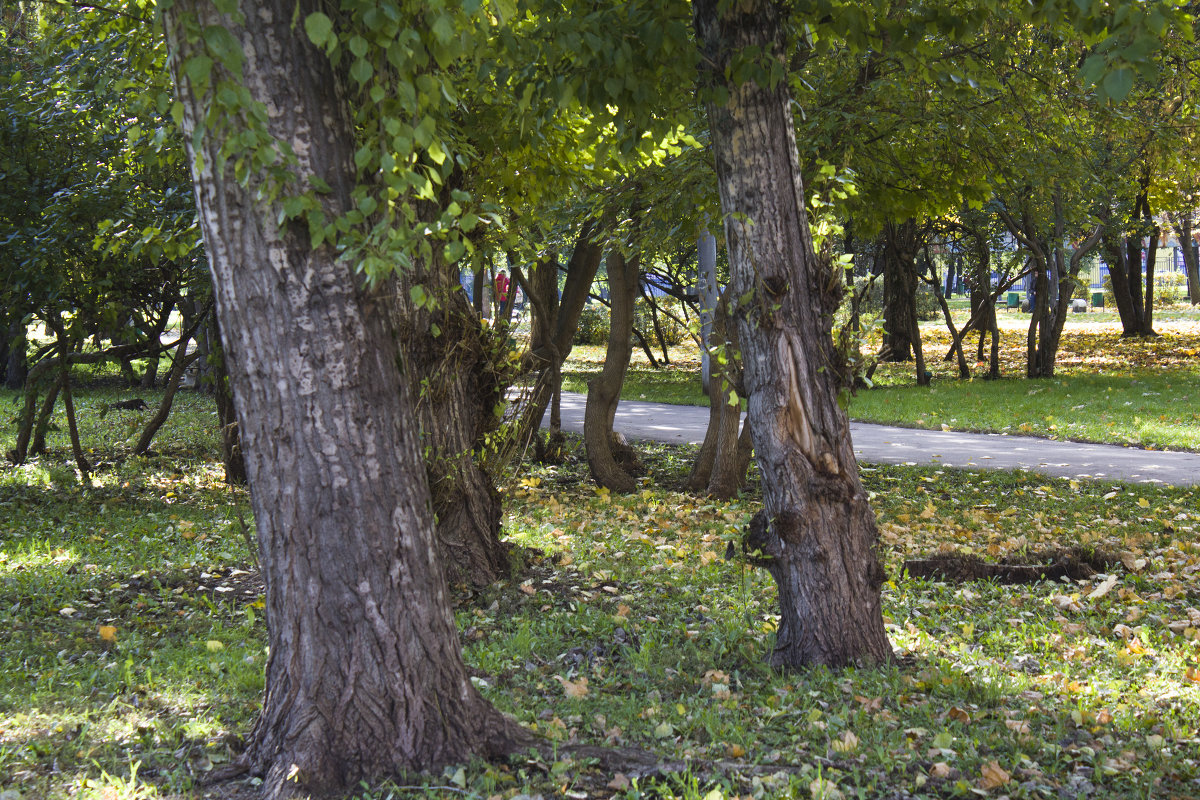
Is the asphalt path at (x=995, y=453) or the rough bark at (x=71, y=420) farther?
the asphalt path at (x=995, y=453)

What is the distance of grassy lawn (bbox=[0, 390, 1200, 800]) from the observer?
3.25 meters

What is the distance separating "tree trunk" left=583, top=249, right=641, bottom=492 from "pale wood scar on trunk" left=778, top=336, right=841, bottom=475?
6.18 m

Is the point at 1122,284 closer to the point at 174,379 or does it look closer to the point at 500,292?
the point at 500,292

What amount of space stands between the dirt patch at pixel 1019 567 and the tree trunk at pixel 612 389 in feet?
14.2

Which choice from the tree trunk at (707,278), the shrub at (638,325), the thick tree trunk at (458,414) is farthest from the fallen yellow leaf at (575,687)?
the shrub at (638,325)

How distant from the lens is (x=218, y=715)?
3.85m

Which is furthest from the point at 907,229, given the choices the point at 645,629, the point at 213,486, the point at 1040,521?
the point at 645,629

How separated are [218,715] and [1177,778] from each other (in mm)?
3639

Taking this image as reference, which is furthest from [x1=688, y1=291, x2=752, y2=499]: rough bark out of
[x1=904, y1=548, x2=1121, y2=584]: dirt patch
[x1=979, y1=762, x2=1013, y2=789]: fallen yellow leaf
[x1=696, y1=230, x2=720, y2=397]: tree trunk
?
[x1=979, y1=762, x2=1013, y2=789]: fallen yellow leaf

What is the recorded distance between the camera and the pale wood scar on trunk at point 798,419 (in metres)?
4.14

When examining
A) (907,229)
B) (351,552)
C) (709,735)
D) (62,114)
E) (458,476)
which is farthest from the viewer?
→ (907,229)

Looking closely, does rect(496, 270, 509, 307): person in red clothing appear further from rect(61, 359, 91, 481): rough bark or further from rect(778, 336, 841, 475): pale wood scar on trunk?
rect(61, 359, 91, 481): rough bark

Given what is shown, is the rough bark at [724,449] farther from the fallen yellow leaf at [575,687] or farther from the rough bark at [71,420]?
the rough bark at [71,420]

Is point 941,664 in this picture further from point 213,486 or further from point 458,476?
point 213,486
